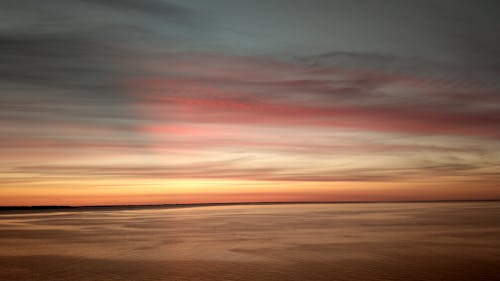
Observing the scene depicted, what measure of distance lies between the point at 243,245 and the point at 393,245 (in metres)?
11.1

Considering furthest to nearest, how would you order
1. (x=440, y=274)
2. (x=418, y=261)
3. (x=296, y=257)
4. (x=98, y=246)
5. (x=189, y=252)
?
(x=98, y=246)
(x=189, y=252)
(x=296, y=257)
(x=418, y=261)
(x=440, y=274)

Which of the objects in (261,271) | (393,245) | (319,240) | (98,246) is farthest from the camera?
(319,240)

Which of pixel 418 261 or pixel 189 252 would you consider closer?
pixel 418 261

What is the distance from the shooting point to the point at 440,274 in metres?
22.5

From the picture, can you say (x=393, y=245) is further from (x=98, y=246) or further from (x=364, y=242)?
(x=98, y=246)

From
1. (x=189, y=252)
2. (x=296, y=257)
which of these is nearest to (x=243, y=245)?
(x=189, y=252)

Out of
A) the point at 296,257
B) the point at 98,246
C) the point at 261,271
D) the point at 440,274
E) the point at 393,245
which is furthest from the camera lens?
the point at 98,246

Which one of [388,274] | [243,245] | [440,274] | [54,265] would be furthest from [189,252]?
[440,274]

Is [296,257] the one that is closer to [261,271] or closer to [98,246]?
[261,271]

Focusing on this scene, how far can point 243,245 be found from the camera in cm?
3728

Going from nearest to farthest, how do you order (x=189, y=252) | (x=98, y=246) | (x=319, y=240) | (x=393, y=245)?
(x=189, y=252)
(x=393, y=245)
(x=98, y=246)
(x=319, y=240)

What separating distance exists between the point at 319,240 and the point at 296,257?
461 inches

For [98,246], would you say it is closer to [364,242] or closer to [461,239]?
[364,242]

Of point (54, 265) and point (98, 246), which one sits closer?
point (54, 265)
